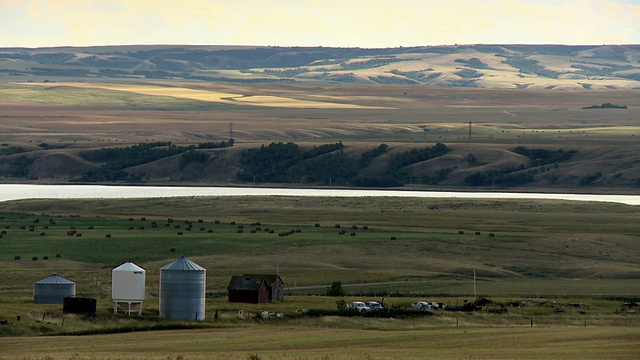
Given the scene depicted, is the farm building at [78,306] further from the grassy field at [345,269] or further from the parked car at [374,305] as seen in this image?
the parked car at [374,305]

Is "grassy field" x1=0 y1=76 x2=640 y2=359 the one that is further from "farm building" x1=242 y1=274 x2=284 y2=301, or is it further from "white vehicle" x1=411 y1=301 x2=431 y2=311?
"farm building" x1=242 y1=274 x2=284 y2=301

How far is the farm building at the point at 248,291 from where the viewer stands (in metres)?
79.2

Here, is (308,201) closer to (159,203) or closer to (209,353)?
(159,203)

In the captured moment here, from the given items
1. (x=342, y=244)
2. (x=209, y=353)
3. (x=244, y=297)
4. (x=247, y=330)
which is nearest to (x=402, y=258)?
(x=342, y=244)

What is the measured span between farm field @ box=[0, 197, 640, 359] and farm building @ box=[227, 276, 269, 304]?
955 millimetres

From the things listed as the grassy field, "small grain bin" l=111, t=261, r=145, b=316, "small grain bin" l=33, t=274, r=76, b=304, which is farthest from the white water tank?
"small grain bin" l=33, t=274, r=76, b=304

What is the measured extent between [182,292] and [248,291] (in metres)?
7.66

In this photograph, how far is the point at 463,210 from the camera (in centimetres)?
14788

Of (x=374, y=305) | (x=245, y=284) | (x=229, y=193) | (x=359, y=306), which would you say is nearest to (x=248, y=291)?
(x=245, y=284)

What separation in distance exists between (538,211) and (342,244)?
41.7 m

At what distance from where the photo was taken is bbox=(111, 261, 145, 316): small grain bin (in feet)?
239

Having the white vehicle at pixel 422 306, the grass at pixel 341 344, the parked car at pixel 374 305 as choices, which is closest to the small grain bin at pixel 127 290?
the grass at pixel 341 344

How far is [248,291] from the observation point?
7956 cm

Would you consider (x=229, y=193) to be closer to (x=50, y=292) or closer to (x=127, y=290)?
(x=50, y=292)
